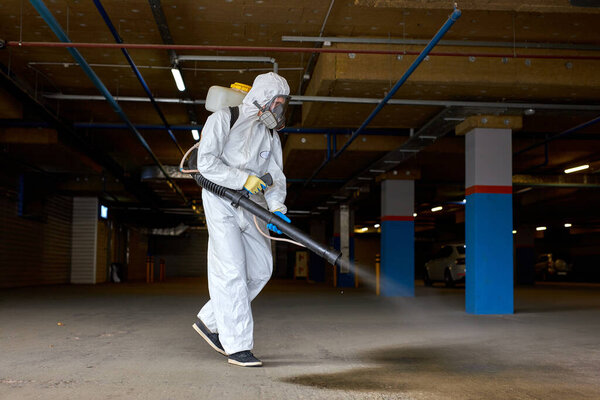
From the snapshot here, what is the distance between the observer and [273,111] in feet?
14.6

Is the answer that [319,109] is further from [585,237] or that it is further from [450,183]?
[585,237]

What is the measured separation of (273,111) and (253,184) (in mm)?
590

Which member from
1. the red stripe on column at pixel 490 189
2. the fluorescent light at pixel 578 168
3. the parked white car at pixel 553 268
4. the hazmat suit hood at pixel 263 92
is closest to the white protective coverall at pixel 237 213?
the hazmat suit hood at pixel 263 92

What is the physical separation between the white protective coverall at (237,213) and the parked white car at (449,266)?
16.0 meters

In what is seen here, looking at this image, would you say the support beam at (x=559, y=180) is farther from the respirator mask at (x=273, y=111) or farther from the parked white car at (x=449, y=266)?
the respirator mask at (x=273, y=111)

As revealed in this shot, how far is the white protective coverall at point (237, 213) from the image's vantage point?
165 inches

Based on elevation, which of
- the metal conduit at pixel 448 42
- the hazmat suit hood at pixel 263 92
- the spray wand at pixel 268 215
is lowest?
the spray wand at pixel 268 215

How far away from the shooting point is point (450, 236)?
128 feet

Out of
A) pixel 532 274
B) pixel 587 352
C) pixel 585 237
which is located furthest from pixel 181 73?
pixel 585 237

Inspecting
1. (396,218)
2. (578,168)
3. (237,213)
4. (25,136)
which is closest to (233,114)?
(237,213)

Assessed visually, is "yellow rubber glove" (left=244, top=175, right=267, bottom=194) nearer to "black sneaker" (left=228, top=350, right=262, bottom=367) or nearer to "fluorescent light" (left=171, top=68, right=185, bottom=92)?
"black sneaker" (left=228, top=350, right=262, bottom=367)

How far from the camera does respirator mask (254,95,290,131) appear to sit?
4414 mm

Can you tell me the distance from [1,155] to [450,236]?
29.7 meters

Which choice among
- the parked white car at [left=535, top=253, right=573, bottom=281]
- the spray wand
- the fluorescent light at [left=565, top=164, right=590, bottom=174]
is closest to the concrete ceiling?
the spray wand
